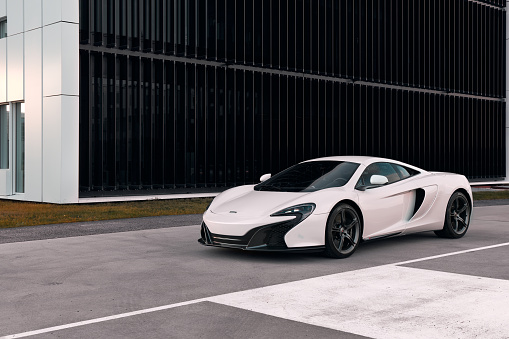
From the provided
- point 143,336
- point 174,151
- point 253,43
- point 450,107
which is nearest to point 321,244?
point 143,336

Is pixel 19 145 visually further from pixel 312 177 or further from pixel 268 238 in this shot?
pixel 268 238

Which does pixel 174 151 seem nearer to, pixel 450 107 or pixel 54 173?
pixel 54 173

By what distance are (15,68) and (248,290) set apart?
16095 mm

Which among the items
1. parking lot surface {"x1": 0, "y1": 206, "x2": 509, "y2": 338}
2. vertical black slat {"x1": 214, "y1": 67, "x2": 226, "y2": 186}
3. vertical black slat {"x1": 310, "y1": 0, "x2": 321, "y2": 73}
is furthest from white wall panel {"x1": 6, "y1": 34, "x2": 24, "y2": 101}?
parking lot surface {"x1": 0, "y1": 206, "x2": 509, "y2": 338}

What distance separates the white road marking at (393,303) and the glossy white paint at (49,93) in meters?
12.7

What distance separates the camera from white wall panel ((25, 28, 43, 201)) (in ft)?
62.7

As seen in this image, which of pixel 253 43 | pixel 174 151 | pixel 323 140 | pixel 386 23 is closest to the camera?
pixel 174 151

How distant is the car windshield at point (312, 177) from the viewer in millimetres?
9031

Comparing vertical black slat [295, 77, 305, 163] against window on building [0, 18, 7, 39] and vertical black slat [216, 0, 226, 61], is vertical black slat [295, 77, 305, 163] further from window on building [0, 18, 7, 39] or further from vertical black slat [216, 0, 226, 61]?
window on building [0, 18, 7, 39]

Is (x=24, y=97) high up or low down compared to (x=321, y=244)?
up

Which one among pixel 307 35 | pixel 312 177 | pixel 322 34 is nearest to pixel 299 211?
pixel 312 177

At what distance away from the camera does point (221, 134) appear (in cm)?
2242

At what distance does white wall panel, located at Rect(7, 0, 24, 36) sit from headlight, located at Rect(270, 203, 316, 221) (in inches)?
579

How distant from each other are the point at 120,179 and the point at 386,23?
14.3 meters
